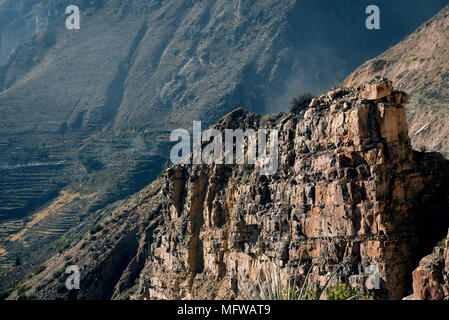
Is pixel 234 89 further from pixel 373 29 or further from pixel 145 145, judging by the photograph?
pixel 373 29

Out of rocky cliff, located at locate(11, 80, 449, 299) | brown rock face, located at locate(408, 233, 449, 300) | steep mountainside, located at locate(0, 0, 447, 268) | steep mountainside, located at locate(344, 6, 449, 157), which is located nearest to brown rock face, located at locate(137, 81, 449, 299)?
rocky cliff, located at locate(11, 80, 449, 299)

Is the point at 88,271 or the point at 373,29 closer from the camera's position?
the point at 88,271

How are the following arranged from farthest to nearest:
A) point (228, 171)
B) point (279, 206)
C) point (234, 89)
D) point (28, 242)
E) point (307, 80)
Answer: point (307, 80)
point (234, 89)
point (28, 242)
point (228, 171)
point (279, 206)

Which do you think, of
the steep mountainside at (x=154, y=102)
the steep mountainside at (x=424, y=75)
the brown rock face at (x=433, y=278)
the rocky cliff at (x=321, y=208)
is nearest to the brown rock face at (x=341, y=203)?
the rocky cliff at (x=321, y=208)

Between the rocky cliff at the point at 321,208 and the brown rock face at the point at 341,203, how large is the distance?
7 centimetres

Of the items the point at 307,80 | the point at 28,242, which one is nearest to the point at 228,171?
the point at 28,242

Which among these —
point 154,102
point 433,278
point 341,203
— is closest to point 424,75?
point 341,203

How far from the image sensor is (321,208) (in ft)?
152

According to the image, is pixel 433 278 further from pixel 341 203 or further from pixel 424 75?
pixel 424 75

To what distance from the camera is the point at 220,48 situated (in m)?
189

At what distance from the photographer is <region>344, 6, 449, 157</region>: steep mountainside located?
83500 millimetres

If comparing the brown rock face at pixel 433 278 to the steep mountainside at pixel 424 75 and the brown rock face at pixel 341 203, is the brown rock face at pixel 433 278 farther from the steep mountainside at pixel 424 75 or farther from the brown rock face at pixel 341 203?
the steep mountainside at pixel 424 75

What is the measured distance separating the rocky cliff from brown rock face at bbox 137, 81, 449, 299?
2.7 inches
